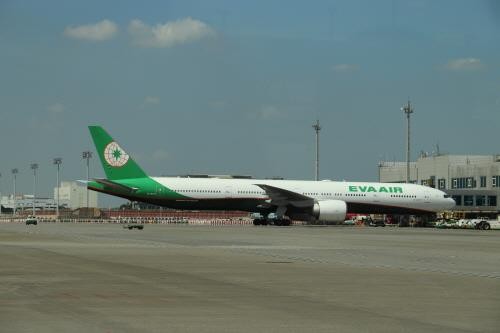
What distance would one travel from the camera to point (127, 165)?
76.4 meters

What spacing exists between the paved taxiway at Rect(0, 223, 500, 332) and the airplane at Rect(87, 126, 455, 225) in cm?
4283

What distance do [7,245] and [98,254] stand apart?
7.44m

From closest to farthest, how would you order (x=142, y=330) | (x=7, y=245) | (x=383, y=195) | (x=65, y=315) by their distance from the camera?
(x=142, y=330), (x=65, y=315), (x=7, y=245), (x=383, y=195)

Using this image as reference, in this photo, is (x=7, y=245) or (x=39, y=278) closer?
(x=39, y=278)

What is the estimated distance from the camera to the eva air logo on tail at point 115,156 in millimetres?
76375

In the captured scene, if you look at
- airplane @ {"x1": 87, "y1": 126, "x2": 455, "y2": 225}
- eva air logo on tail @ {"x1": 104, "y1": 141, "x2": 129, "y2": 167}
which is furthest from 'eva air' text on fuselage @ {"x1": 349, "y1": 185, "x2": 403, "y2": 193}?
eva air logo on tail @ {"x1": 104, "y1": 141, "x2": 129, "y2": 167}

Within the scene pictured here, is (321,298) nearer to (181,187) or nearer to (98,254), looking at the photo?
(98,254)

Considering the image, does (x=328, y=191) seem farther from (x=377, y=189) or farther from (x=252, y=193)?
(x=252, y=193)

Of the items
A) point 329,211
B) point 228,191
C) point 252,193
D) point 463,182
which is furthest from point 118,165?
point 463,182

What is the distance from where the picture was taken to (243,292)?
1864 centimetres

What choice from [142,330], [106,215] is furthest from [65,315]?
[106,215]

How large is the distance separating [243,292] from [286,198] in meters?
Result: 58.8

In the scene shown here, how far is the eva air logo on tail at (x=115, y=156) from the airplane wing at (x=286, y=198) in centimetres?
1153

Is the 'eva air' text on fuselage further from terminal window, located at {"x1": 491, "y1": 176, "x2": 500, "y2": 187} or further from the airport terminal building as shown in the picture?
terminal window, located at {"x1": 491, "y1": 176, "x2": 500, "y2": 187}
